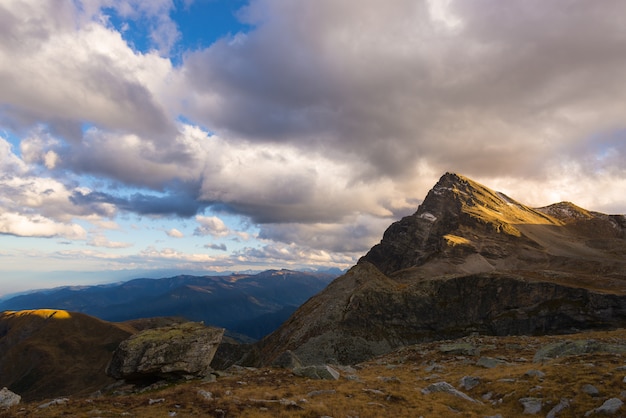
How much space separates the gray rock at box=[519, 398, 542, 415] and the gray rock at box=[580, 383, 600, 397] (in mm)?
3122

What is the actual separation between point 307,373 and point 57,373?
733 ft

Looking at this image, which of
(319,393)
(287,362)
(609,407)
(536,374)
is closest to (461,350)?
(536,374)

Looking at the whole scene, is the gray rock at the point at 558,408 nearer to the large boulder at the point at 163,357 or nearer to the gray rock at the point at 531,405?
the gray rock at the point at 531,405

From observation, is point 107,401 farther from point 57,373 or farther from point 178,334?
point 57,373

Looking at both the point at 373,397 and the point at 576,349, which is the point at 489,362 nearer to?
the point at 576,349

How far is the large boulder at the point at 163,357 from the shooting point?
135ft

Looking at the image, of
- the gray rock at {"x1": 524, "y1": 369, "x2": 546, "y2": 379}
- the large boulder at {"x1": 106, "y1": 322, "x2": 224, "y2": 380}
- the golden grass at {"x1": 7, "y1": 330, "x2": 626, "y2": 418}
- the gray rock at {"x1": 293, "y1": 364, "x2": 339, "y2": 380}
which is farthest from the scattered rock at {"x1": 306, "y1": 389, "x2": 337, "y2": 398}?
the large boulder at {"x1": 106, "y1": 322, "x2": 224, "y2": 380}

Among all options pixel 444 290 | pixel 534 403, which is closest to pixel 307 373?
pixel 534 403

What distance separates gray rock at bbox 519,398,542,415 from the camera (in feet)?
80.0

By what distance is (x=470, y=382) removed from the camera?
32375mm

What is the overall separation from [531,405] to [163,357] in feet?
121

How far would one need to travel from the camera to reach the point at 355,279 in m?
136

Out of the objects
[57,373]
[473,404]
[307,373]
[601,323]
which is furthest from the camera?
[57,373]

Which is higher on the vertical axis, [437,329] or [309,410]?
[309,410]
